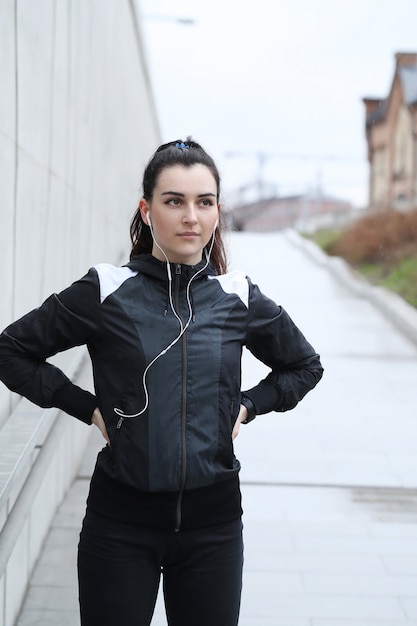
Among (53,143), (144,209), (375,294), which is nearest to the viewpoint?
(144,209)

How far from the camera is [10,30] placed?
2.79 meters

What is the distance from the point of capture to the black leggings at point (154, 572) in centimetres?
198

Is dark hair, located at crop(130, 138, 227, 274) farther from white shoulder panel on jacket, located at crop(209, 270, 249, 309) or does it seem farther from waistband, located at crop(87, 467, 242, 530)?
waistband, located at crop(87, 467, 242, 530)

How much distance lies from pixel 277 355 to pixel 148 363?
416mm

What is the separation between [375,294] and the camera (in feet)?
44.0

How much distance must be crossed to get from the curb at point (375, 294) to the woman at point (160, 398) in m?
8.57

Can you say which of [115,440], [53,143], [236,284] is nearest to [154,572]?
[115,440]

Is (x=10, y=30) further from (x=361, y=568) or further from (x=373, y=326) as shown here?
(x=373, y=326)

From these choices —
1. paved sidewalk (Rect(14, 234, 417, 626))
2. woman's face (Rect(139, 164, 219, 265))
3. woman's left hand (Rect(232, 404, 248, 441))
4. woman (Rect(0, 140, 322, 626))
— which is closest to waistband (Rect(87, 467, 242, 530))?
woman (Rect(0, 140, 322, 626))

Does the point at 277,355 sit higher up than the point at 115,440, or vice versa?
the point at 277,355

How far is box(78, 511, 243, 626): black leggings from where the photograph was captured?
198 centimetres

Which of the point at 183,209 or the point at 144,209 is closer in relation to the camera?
the point at 183,209

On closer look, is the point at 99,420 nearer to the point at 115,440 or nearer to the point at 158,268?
the point at 115,440

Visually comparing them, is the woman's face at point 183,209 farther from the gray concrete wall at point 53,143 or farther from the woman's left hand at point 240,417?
the gray concrete wall at point 53,143
